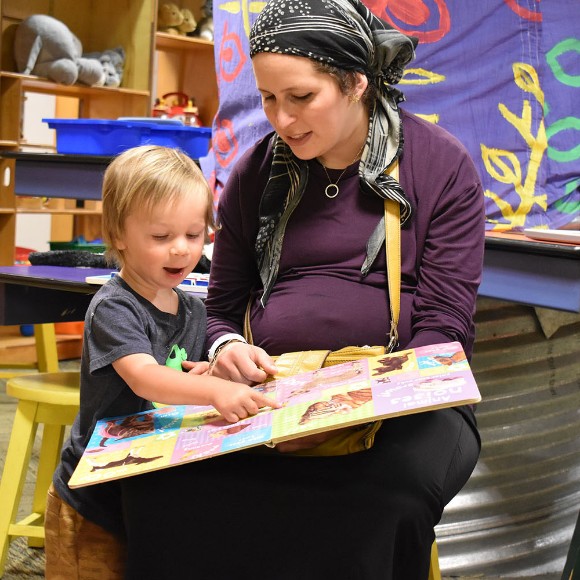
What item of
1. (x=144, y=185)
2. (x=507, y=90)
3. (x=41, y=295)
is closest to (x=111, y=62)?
(x=41, y=295)

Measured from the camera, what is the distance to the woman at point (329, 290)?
1.44m

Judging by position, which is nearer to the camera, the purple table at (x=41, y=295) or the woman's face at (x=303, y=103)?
the woman's face at (x=303, y=103)

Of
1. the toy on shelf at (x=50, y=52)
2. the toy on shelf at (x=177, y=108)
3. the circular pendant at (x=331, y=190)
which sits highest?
the toy on shelf at (x=50, y=52)

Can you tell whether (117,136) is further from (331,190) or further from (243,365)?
(243,365)

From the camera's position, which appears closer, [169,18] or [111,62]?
[111,62]

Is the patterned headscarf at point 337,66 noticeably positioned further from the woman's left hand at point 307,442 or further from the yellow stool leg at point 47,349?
the yellow stool leg at point 47,349

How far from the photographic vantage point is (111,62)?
15.8ft

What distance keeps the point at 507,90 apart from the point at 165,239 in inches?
46.2

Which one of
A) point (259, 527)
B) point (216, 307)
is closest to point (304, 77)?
point (216, 307)

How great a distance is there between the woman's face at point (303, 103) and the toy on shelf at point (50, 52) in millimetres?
3116

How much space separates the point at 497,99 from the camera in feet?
7.59

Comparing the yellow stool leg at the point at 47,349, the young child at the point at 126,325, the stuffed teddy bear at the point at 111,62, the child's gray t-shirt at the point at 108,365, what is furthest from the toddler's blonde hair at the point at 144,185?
the stuffed teddy bear at the point at 111,62

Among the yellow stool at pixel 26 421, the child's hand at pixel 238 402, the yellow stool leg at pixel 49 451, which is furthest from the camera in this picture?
the yellow stool leg at pixel 49 451

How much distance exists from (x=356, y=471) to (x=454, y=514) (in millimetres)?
1056
